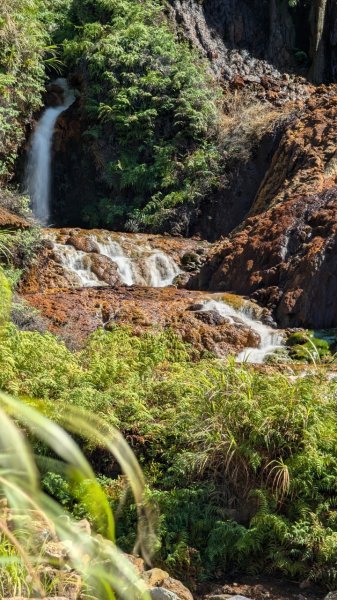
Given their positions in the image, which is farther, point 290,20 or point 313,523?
point 290,20

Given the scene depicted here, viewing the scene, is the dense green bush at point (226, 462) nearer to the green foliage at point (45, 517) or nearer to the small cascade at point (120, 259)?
the green foliage at point (45, 517)

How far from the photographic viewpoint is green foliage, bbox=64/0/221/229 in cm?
1845

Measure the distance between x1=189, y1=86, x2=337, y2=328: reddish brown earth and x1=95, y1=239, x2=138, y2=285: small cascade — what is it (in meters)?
1.38

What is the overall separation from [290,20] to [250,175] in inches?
342

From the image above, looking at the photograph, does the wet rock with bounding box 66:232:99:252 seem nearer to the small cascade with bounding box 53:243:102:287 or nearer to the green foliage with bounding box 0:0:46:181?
the small cascade with bounding box 53:243:102:287

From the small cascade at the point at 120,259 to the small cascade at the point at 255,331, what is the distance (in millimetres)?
3239

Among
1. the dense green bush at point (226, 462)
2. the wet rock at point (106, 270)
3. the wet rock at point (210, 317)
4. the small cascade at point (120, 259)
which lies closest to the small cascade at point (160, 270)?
the small cascade at point (120, 259)

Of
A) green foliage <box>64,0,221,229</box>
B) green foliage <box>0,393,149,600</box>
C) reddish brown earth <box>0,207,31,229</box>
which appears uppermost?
green foliage <box>64,0,221,229</box>

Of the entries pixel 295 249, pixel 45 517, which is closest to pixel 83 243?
pixel 295 249

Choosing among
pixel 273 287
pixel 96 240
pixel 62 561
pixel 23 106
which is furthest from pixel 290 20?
pixel 62 561

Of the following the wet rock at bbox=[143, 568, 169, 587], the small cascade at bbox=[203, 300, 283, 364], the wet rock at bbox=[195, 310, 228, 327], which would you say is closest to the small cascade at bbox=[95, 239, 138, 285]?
the small cascade at bbox=[203, 300, 283, 364]

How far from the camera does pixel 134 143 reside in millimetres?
19391

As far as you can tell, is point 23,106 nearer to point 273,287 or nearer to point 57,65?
point 57,65

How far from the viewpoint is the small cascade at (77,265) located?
44.8 feet
